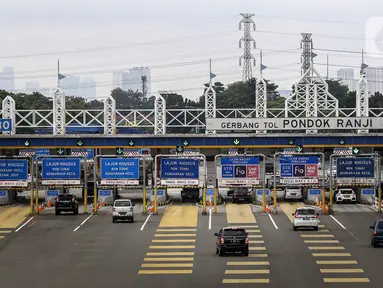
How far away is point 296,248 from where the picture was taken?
120 ft

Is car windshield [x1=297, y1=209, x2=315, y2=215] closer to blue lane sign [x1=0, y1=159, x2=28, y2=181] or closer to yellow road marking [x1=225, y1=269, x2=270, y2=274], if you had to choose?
yellow road marking [x1=225, y1=269, x2=270, y2=274]

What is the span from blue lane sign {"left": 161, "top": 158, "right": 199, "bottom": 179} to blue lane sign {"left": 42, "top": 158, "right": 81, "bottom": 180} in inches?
249

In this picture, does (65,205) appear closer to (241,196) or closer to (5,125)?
(5,125)

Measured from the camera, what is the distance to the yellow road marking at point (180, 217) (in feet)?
152

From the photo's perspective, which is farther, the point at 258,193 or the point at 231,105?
the point at 231,105

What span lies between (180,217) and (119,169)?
20.5 feet

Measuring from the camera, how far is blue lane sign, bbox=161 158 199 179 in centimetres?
5275

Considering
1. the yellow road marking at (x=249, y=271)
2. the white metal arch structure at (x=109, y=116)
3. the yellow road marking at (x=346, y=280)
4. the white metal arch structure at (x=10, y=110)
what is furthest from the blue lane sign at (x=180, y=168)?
the yellow road marking at (x=346, y=280)

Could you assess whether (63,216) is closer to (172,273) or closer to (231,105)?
(172,273)

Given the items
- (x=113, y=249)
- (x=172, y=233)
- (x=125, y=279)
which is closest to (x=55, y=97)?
(x=172, y=233)

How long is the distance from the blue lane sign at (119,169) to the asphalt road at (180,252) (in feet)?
9.06

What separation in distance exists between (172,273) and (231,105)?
111m

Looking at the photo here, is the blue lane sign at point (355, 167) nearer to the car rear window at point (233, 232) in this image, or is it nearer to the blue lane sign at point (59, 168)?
the blue lane sign at point (59, 168)

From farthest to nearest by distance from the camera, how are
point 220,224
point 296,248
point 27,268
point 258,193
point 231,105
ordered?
point 231,105 → point 258,193 → point 220,224 → point 296,248 → point 27,268
